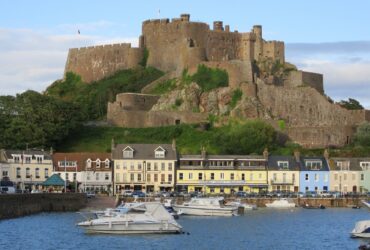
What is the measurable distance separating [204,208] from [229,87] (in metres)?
35.3

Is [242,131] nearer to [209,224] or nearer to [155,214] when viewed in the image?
[209,224]

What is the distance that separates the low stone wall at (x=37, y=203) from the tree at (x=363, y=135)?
34.1 meters

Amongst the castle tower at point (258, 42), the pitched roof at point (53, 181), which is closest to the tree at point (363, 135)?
the castle tower at point (258, 42)

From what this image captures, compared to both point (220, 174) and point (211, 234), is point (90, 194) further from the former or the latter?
point (211, 234)

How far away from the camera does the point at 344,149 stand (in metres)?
118

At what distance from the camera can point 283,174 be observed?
108438 millimetres

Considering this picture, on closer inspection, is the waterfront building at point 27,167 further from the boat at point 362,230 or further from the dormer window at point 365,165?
the boat at point 362,230

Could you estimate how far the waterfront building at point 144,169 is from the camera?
107062 mm

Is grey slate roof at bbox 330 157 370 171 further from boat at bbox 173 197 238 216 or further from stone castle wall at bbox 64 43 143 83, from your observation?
stone castle wall at bbox 64 43 143 83

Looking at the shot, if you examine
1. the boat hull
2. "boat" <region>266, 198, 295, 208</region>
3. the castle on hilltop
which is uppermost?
the castle on hilltop

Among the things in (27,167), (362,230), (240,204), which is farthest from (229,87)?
(362,230)

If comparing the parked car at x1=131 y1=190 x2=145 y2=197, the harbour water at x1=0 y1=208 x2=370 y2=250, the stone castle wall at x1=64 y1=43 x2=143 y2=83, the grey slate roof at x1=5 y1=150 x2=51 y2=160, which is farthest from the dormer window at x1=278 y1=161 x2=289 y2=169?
the stone castle wall at x1=64 y1=43 x2=143 y2=83

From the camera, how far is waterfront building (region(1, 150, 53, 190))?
105688 millimetres

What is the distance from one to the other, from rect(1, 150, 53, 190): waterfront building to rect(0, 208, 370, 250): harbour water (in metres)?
17.2
